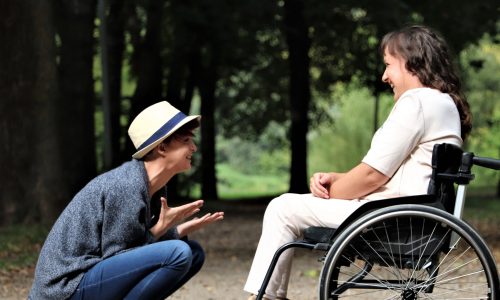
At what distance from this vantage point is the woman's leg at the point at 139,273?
4.43 m

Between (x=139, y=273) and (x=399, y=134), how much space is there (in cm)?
125

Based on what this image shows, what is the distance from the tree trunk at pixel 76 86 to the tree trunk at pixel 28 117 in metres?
1.70

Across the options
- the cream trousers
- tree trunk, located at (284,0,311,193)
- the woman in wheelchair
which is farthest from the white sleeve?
tree trunk, located at (284,0,311,193)

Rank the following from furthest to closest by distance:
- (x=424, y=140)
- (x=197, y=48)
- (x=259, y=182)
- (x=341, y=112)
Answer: (x=259, y=182) → (x=341, y=112) → (x=197, y=48) → (x=424, y=140)

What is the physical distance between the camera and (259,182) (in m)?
63.0

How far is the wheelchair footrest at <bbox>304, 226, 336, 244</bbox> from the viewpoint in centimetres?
475

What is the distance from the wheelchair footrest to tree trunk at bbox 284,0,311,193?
1848 centimetres

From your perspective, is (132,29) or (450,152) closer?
(450,152)

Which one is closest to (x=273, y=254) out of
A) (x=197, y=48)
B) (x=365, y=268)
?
(x=365, y=268)

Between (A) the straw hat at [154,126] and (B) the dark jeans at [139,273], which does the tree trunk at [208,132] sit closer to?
(A) the straw hat at [154,126]

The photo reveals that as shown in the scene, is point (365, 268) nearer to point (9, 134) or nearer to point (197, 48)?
point (9, 134)

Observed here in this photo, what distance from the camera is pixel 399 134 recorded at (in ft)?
15.3

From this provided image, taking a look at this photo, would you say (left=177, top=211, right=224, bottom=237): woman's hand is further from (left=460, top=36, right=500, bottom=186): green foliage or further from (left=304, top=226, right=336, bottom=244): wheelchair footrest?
(left=460, top=36, right=500, bottom=186): green foliage

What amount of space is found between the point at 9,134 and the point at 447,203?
9735 mm
